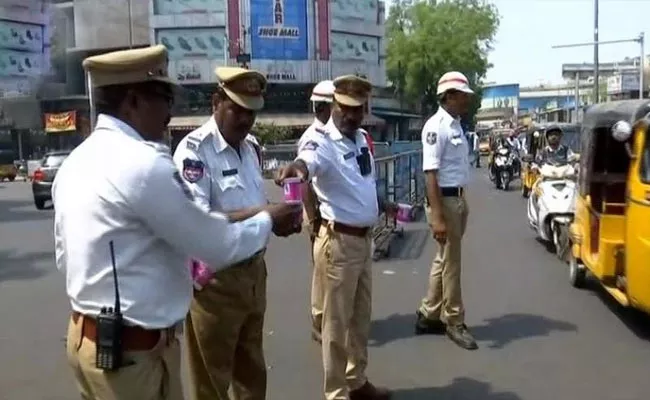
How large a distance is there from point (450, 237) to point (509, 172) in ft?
62.7

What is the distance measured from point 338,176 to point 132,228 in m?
2.63

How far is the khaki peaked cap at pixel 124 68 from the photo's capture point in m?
2.79

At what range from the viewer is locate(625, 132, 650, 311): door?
22.1ft

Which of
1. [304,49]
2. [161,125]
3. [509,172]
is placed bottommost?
[509,172]

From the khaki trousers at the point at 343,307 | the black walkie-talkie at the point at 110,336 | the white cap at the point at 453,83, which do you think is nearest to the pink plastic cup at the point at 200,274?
the black walkie-talkie at the point at 110,336

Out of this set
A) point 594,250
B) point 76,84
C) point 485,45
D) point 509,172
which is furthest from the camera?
point 485,45

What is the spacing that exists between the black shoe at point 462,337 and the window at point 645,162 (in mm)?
1781

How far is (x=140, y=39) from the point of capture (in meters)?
59.1

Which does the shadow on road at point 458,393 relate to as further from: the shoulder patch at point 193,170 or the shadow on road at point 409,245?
the shadow on road at point 409,245

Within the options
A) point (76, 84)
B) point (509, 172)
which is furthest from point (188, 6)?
point (509, 172)

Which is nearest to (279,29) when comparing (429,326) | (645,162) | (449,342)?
(429,326)

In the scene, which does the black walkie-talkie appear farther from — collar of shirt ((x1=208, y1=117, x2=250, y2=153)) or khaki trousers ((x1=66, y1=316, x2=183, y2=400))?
collar of shirt ((x1=208, y1=117, x2=250, y2=153))

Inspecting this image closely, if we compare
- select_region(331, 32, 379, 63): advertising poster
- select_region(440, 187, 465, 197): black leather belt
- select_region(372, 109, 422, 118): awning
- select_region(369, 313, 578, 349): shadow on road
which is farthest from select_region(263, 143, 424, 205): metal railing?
select_region(372, 109, 422, 118): awning

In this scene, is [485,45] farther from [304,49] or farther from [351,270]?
[351,270]
